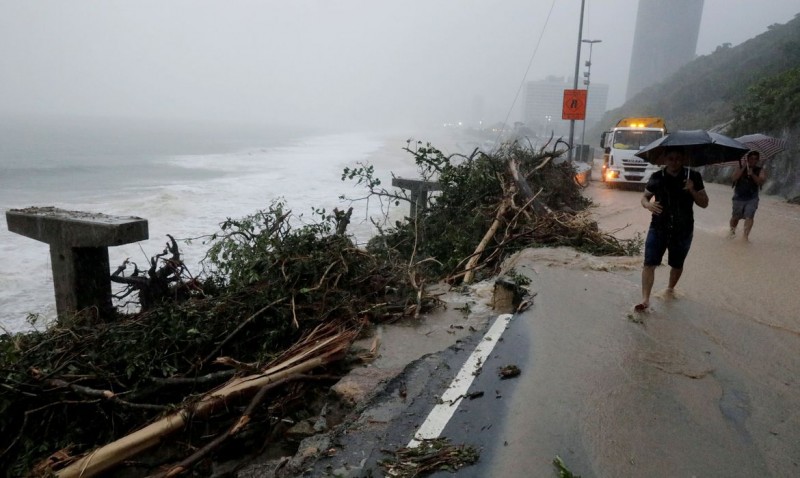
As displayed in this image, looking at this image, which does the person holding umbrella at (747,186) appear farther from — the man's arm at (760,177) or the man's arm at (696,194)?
the man's arm at (696,194)

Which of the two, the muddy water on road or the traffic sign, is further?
the traffic sign

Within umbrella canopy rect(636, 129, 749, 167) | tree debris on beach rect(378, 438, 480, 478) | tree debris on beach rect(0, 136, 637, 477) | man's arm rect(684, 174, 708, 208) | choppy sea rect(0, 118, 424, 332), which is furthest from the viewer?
choppy sea rect(0, 118, 424, 332)

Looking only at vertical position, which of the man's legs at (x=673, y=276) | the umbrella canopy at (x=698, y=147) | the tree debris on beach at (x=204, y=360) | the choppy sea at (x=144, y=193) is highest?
the umbrella canopy at (x=698, y=147)

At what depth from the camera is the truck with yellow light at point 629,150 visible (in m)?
17.1

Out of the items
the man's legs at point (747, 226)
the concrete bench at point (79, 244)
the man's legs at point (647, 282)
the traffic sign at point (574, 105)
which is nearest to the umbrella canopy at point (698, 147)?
the man's legs at point (647, 282)

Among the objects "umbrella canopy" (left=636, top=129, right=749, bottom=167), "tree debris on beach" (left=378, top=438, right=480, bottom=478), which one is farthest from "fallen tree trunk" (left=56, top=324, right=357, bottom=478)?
"umbrella canopy" (left=636, top=129, right=749, bottom=167)

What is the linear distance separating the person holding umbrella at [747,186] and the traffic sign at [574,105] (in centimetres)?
1029

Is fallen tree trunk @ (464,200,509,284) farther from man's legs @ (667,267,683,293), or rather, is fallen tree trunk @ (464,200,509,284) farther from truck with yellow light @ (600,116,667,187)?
truck with yellow light @ (600,116,667,187)

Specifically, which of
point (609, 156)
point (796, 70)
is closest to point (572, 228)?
point (609, 156)

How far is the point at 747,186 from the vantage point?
852 centimetres

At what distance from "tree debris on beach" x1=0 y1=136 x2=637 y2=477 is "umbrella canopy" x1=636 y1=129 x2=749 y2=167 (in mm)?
2841

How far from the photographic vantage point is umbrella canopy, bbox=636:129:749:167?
4672 mm

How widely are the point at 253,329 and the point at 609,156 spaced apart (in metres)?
16.4

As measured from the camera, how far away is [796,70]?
20.0 meters
